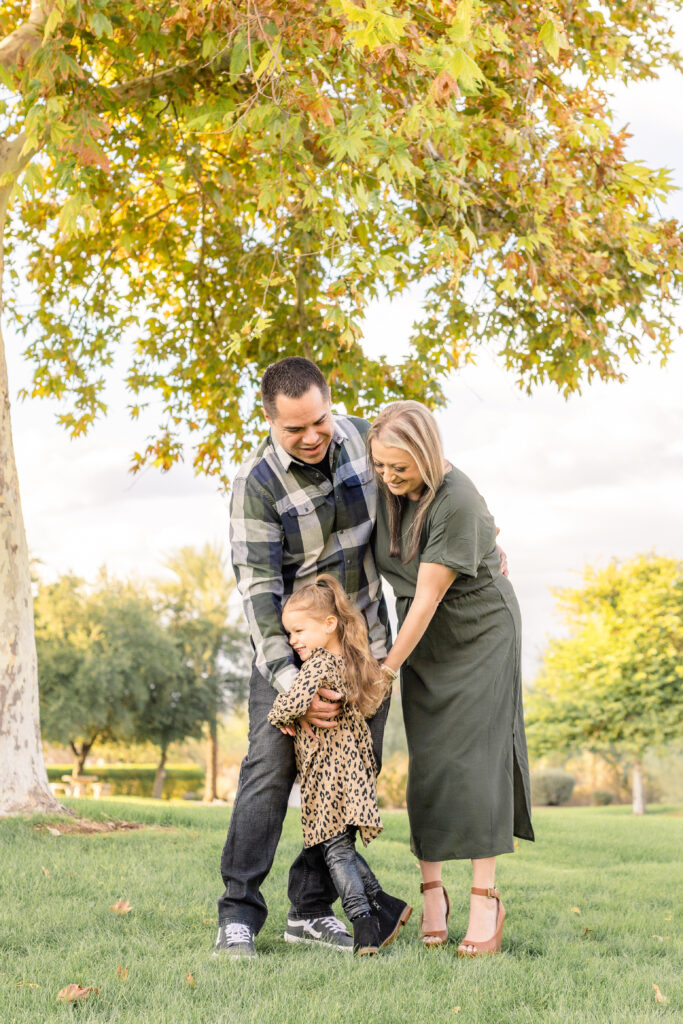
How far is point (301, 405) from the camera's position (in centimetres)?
369

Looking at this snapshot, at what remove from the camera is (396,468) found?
3637 millimetres

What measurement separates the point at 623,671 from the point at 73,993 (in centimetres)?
2156

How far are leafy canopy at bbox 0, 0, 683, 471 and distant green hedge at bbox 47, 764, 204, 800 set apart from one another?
23.9 metres

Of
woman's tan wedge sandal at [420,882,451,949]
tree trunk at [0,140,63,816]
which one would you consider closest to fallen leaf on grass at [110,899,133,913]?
woman's tan wedge sandal at [420,882,451,949]

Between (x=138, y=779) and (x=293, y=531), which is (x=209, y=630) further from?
(x=293, y=531)

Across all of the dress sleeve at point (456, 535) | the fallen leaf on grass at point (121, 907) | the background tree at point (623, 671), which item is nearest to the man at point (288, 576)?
the dress sleeve at point (456, 535)

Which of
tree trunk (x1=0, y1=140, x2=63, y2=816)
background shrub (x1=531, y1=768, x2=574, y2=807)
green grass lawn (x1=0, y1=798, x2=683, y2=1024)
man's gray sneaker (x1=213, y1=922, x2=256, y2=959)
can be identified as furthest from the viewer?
background shrub (x1=531, y1=768, x2=574, y2=807)

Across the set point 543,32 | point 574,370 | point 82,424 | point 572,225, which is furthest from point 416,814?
point 82,424

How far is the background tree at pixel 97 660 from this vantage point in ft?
90.3

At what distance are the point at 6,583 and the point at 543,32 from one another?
5703mm

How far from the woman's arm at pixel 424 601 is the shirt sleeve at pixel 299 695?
0.34 meters

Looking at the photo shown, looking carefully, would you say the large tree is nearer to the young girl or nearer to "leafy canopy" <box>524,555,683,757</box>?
the young girl

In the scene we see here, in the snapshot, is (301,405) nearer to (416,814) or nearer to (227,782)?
(416,814)

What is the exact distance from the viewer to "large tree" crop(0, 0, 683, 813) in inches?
248
